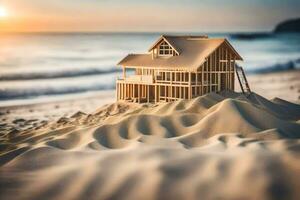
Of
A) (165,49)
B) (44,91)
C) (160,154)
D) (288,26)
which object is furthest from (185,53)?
(44,91)

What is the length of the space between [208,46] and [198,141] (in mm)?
1835

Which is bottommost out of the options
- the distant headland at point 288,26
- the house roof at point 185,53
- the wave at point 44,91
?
the wave at point 44,91

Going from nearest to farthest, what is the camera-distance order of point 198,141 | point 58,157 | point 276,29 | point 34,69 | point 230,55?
point 58,157 → point 198,141 → point 230,55 → point 276,29 → point 34,69

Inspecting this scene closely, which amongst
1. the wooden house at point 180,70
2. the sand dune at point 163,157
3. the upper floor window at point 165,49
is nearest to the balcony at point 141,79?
the wooden house at point 180,70

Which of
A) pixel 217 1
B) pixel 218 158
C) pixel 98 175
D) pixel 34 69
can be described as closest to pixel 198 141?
pixel 218 158

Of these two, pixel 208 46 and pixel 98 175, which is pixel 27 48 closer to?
pixel 208 46

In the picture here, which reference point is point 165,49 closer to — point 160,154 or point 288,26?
point 288,26

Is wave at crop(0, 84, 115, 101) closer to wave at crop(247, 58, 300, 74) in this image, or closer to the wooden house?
the wooden house

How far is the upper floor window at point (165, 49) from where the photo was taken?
7.08 metres

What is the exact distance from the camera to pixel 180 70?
21.9ft

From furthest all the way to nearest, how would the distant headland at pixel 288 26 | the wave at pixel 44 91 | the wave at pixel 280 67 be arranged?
the wave at pixel 280 67, the distant headland at pixel 288 26, the wave at pixel 44 91

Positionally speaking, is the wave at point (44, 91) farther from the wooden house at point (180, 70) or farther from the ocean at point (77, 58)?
the wooden house at point (180, 70)

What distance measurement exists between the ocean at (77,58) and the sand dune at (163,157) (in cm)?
243

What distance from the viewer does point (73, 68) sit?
10.3m
